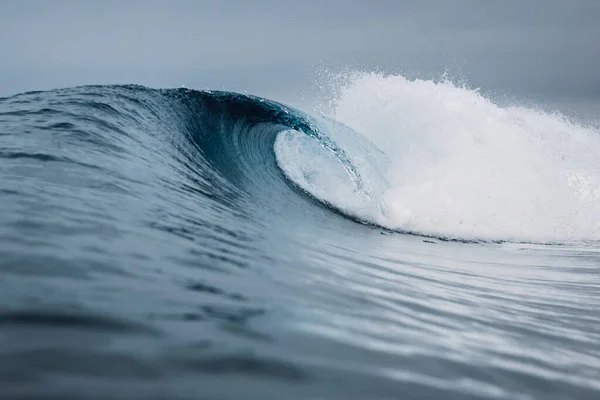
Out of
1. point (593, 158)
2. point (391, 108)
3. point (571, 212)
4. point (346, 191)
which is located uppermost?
point (593, 158)

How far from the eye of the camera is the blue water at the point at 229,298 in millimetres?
1545

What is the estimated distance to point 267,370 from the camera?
1624mm

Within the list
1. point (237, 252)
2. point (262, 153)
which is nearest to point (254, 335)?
point (237, 252)

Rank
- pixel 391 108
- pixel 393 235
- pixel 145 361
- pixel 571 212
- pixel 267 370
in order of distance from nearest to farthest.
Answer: pixel 145 361, pixel 267 370, pixel 393 235, pixel 571 212, pixel 391 108

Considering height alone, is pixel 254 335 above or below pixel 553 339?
below

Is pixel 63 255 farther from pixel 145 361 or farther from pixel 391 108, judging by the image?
pixel 391 108

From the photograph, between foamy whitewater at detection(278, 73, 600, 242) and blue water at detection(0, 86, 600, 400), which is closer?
blue water at detection(0, 86, 600, 400)

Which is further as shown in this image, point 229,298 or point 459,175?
point 459,175

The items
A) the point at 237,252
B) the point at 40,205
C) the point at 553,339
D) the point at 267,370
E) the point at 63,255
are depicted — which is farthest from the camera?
the point at 237,252

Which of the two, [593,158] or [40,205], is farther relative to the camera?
[593,158]

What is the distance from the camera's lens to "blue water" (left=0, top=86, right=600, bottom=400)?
5.07 ft

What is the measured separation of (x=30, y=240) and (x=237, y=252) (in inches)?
50.9

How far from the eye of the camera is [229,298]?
2320 millimetres

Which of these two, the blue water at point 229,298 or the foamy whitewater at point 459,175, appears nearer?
the blue water at point 229,298
